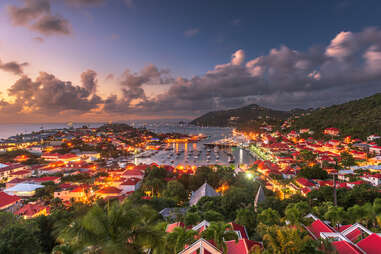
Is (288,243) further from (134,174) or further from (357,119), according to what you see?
Result: (357,119)

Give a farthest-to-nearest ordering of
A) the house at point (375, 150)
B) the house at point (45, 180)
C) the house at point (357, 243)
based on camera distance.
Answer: the house at point (375, 150), the house at point (45, 180), the house at point (357, 243)

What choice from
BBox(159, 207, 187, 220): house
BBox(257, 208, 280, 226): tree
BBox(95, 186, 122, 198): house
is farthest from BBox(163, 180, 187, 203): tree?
BBox(257, 208, 280, 226): tree

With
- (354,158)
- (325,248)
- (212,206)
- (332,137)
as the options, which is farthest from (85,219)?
(332,137)

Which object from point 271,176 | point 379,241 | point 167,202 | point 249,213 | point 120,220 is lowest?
point 271,176

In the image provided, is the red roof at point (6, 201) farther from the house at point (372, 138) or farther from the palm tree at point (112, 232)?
the house at point (372, 138)

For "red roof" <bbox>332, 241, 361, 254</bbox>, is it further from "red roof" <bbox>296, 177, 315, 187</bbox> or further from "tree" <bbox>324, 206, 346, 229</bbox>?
"red roof" <bbox>296, 177, 315, 187</bbox>

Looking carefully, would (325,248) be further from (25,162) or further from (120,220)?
(25,162)

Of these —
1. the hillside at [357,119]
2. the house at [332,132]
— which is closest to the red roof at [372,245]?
the hillside at [357,119]

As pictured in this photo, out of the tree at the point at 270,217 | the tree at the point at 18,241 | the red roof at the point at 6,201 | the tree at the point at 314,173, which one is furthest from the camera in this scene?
A: the tree at the point at 314,173
